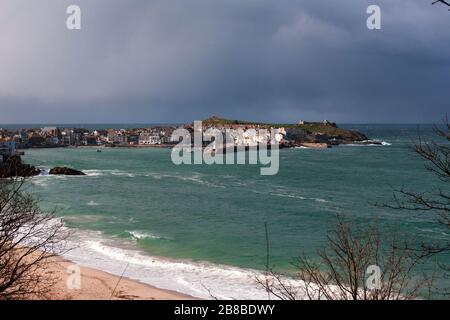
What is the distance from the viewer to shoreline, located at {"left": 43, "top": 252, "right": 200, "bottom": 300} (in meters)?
18.7

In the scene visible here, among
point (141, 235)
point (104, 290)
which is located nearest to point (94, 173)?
point (141, 235)

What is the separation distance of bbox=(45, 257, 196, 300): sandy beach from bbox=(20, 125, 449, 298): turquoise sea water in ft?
18.4

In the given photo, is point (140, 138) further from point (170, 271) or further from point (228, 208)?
point (170, 271)

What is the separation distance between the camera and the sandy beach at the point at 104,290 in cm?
1866

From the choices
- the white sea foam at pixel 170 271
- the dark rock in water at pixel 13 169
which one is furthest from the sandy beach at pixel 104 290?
the dark rock in water at pixel 13 169

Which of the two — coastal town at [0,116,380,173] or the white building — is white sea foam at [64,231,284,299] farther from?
the white building

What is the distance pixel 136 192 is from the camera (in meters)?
53.7

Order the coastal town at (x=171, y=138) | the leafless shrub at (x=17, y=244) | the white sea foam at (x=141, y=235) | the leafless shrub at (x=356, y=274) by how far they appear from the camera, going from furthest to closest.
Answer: the coastal town at (x=171, y=138)
the white sea foam at (x=141, y=235)
the leafless shrub at (x=17, y=244)
the leafless shrub at (x=356, y=274)

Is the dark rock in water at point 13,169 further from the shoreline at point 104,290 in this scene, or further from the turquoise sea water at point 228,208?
the shoreline at point 104,290

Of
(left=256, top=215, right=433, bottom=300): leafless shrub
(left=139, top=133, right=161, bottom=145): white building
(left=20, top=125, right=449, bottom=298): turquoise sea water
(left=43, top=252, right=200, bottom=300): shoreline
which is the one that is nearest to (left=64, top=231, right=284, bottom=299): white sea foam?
(left=43, top=252, right=200, bottom=300): shoreline

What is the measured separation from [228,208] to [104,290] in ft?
77.3

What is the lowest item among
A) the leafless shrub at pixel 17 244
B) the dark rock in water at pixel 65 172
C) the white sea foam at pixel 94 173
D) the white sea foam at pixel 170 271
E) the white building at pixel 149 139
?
the white sea foam at pixel 170 271

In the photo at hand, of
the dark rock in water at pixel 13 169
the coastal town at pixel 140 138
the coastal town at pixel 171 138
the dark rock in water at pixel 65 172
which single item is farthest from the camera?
the coastal town at pixel 140 138
